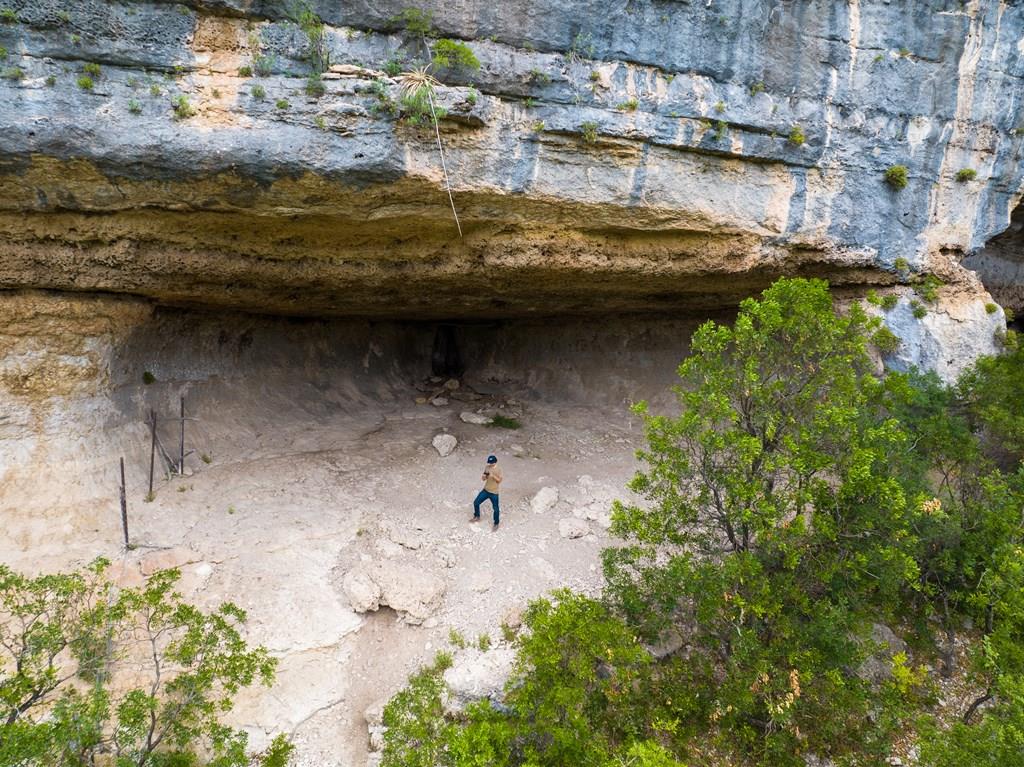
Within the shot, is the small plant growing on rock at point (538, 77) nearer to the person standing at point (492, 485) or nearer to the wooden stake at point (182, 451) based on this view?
the person standing at point (492, 485)

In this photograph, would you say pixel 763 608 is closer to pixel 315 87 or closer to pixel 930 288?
pixel 315 87

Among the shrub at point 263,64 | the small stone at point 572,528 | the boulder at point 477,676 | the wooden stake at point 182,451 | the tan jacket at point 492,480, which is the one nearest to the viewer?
the boulder at point 477,676

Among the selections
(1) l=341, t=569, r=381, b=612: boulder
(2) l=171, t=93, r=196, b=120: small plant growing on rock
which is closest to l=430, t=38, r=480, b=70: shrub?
(2) l=171, t=93, r=196, b=120: small plant growing on rock

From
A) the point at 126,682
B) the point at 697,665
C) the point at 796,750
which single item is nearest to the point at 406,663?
the point at 126,682

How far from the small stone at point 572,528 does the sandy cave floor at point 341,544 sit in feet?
0.40

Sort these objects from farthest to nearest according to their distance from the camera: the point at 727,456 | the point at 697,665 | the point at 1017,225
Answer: the point at 1017,225, the point at 697,665, the point at 727,456

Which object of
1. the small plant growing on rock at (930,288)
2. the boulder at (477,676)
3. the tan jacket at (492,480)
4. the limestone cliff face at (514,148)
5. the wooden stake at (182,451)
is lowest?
the boulder at (477,676)

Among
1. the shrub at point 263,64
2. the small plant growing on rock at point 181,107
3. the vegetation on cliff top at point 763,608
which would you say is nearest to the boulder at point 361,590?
the vegetation on cliff top at point 763,608

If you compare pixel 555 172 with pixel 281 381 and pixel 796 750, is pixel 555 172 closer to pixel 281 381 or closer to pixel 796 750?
pixel 796 750

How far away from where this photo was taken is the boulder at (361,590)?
6977 millimetres

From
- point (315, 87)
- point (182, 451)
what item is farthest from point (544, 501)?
point (315, 87)

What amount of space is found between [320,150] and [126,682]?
6.49 metres

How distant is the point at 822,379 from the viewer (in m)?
5.25

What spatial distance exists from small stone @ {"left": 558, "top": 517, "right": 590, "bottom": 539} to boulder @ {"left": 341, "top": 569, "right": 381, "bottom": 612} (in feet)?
10.1
